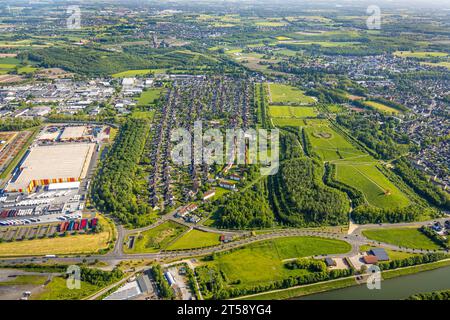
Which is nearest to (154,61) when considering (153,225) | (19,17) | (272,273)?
(153,225)

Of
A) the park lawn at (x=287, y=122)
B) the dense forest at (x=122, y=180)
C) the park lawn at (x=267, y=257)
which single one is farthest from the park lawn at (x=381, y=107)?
the dense forest at (x=122, y=180)

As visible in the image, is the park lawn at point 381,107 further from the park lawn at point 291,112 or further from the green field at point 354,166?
the green field at point 354,166

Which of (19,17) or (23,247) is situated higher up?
(19,17)

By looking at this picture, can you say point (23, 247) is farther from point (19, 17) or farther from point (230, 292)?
point (19, 17)

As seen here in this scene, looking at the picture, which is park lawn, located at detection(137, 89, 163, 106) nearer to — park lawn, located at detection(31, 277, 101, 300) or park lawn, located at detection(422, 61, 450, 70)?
park lawn, located at detection(31, 277, 101, 300)

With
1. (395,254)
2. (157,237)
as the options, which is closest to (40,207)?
(157,237)

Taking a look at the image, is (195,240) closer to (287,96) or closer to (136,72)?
(287,96)
